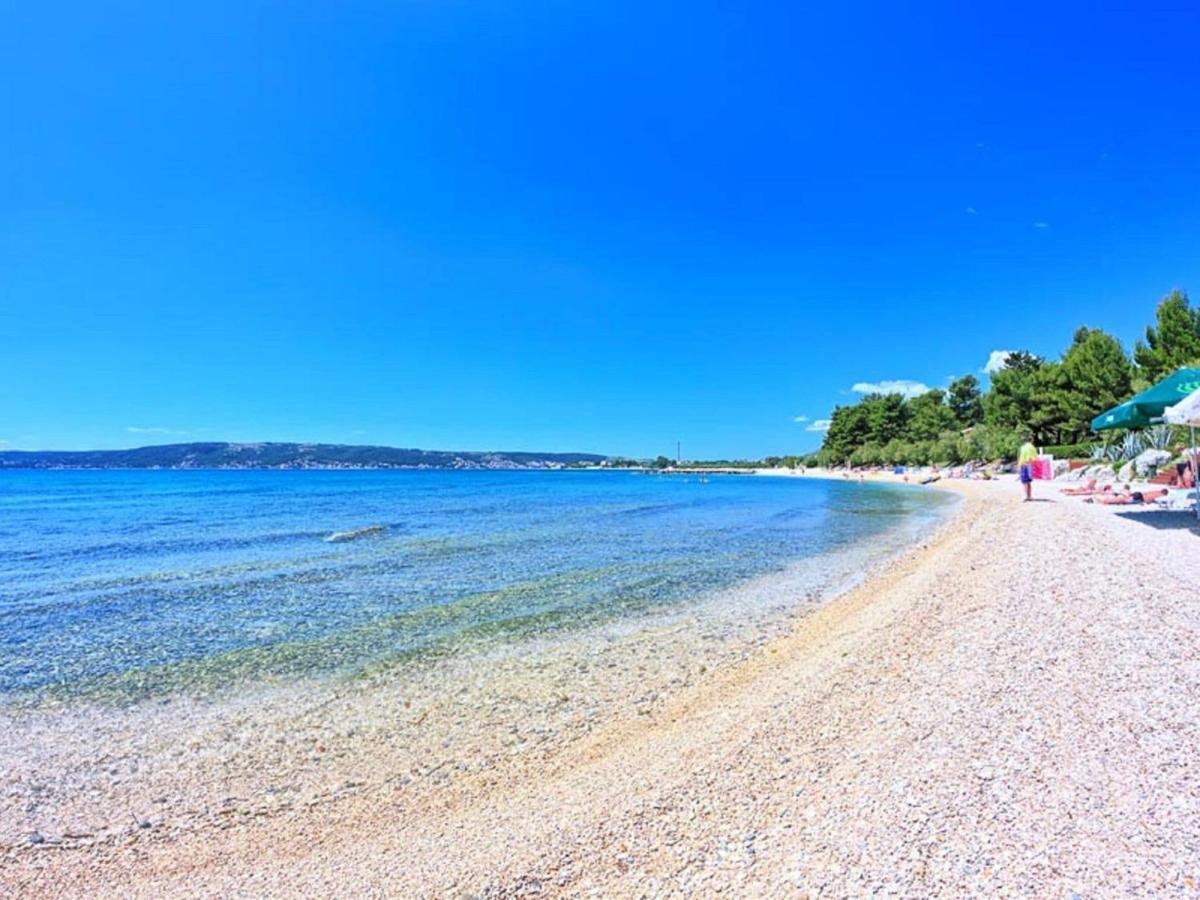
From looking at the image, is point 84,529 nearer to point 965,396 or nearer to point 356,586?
point 356,586

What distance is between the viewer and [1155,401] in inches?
422

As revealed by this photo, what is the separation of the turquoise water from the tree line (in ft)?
69.4

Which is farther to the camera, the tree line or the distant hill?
the distant hill

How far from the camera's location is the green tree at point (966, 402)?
7700cm

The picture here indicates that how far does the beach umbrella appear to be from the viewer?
10.6m

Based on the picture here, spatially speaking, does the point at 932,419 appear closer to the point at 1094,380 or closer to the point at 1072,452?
the point at 1072,452

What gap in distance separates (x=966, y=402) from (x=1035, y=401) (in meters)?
34.0

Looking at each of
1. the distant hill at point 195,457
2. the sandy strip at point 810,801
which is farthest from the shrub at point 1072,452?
the distant hill at point 195,457

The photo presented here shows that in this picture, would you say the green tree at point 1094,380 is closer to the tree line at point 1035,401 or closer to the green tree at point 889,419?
the tree line at point 1035,401

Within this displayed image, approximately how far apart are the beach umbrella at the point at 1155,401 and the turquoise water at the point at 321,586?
21.8 feet

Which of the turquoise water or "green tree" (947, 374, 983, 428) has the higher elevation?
"green tree" (947, 374, 983, 428)

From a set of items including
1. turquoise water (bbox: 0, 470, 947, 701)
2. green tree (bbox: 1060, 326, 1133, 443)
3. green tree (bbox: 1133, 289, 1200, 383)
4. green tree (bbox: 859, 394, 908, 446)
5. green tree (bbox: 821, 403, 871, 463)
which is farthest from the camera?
green tree (bbox: 821, 403, 871, 463)

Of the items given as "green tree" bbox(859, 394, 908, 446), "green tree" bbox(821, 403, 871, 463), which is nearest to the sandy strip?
"green tree" bbox(859, 394, 908, 446)

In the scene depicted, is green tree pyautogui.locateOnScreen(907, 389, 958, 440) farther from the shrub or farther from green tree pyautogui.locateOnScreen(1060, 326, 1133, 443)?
green tree pyautogui.locateOnScreen(1060, 326, 1133, 443)
